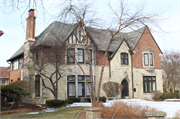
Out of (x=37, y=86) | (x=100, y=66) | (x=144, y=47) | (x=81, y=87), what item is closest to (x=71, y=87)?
(x=81, y=87)

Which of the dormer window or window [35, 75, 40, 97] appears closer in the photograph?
window [35, 75, 40, 97]

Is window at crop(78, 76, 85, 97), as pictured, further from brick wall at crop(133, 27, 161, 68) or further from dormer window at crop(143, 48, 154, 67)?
dormer window at crop(143, 48, 154, 67)

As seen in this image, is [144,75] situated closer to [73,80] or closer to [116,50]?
[116,50]

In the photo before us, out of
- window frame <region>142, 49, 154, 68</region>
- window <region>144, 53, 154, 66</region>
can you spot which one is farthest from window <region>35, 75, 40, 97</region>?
window <region>144, 53, 154, 66</region>

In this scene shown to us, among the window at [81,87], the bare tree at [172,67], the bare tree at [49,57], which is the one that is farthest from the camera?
the bare tree at [172,67]

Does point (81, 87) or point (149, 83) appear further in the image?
point (149, 83)

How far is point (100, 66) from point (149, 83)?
7806 millimetres

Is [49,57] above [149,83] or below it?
above

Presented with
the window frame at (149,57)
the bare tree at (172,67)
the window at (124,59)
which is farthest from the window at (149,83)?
the bare tree at (172,67)

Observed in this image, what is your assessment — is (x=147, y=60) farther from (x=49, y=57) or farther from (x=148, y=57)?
(x=49, y=57)

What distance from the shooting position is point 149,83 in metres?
26.5

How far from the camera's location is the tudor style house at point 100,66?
21281 mm

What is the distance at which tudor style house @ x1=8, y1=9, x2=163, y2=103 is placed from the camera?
21.3 m

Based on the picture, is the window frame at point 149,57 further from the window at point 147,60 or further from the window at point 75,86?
the window at point 75,86
